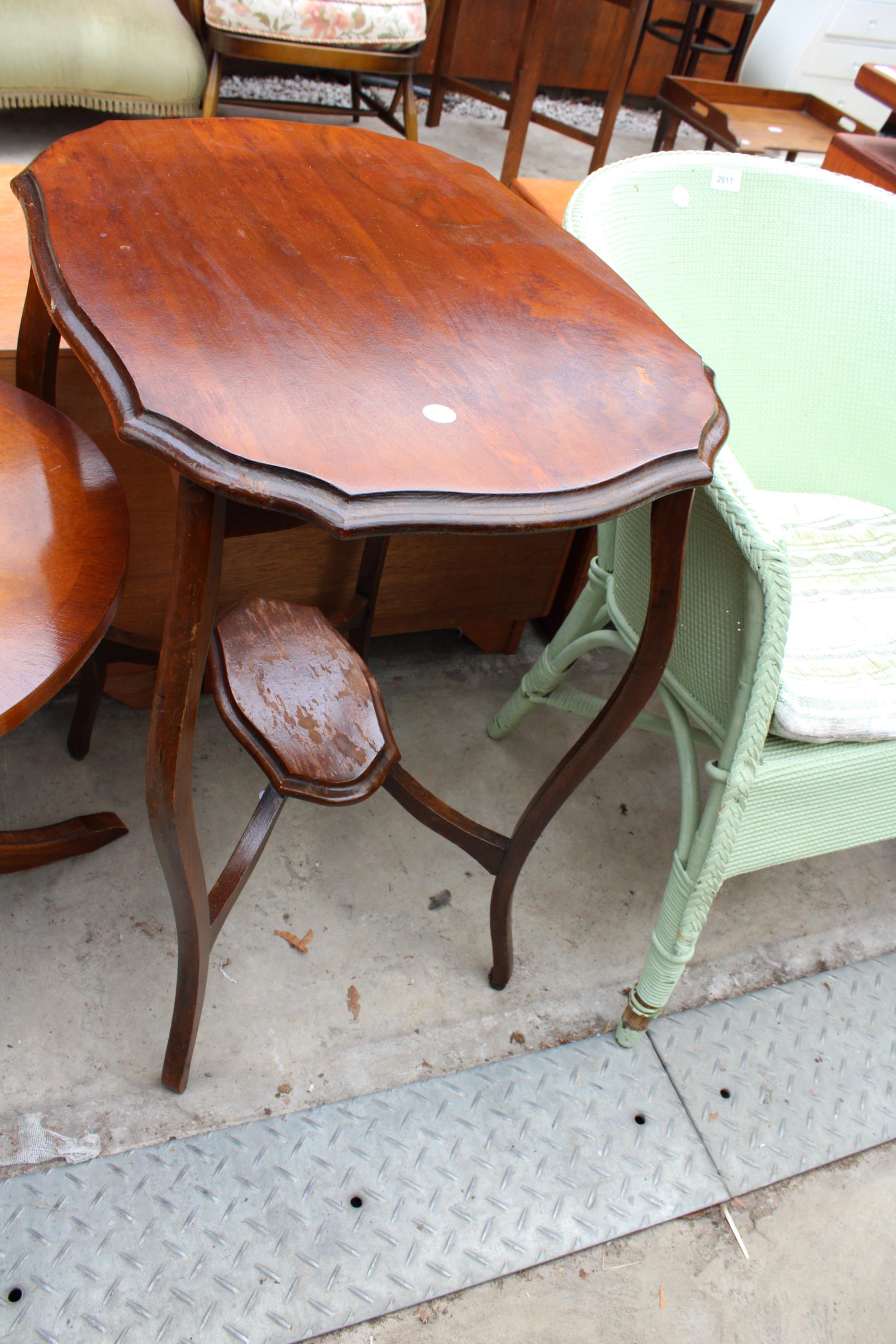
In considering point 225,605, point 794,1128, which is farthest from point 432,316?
point 794,1128

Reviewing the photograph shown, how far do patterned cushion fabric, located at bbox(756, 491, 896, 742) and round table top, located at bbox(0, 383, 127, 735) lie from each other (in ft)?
2.13

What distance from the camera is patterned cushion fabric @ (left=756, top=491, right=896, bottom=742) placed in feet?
3.37

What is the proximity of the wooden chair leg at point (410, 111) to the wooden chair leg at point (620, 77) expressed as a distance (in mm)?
545

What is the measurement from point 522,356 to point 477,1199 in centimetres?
91

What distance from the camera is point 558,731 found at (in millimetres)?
1662

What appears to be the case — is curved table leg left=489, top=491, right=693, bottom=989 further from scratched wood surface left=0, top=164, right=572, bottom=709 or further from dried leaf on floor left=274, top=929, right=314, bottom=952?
scratched wood surface left=0, top=164, right=572, bottom=709

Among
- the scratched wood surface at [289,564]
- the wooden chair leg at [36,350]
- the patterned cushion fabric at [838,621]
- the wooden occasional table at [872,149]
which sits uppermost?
the wooden occasional table at [872,149]

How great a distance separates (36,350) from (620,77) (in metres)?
2.63

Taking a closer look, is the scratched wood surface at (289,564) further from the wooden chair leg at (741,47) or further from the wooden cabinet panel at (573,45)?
the wooden chair leg at (741,47)

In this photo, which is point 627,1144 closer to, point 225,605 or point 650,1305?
point 650,1305

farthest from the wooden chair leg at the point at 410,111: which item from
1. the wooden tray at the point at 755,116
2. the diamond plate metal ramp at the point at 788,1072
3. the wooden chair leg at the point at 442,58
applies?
the diamond plate metal ramp at the point at 788,1072

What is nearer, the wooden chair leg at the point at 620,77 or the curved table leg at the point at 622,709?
the curved table leg at the point at 622,709

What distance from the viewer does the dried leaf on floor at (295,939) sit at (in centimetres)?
126

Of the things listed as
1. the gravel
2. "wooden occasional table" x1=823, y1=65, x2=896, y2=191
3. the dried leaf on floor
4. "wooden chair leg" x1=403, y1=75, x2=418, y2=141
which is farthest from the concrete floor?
the gravel
